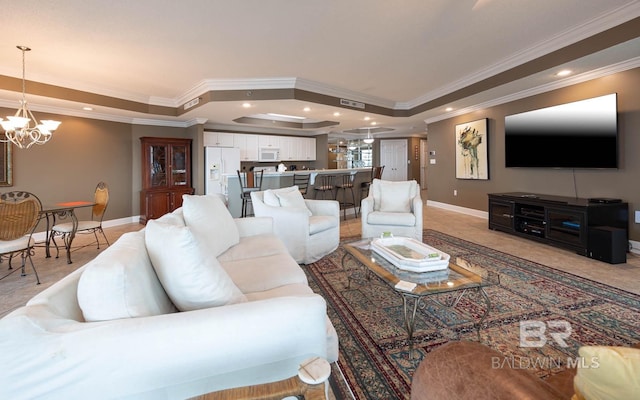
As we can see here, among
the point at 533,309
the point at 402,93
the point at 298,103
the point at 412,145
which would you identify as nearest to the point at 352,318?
the point at 533,309

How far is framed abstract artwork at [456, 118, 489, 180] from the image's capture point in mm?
5961

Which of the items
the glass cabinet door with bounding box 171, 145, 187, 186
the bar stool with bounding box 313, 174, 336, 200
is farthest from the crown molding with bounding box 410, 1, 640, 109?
the glass cabinet door with bounding box 171, 145, 187, 186

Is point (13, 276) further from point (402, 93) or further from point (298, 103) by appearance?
point (402, 93)

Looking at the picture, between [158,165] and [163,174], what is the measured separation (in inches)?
8.5

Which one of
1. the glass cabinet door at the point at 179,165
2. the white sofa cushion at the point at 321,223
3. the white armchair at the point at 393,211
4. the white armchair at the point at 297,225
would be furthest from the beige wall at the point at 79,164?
the white armchair at the point at 393,211

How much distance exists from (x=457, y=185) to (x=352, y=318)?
18.7 ft

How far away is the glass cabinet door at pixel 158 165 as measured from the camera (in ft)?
21.0

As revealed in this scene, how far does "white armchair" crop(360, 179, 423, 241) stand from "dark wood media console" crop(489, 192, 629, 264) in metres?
1.63

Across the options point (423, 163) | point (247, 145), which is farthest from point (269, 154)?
point (423, 163)

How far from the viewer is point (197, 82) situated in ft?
16.3

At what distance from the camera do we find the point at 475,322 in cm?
204

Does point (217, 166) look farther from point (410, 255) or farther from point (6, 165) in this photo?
point (410, 255)

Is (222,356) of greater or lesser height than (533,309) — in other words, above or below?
above

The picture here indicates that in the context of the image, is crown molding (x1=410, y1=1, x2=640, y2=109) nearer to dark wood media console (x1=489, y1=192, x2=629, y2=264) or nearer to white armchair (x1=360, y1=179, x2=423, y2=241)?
dark wood media console (x1=489, y1=192, x2=629, y2=264)
